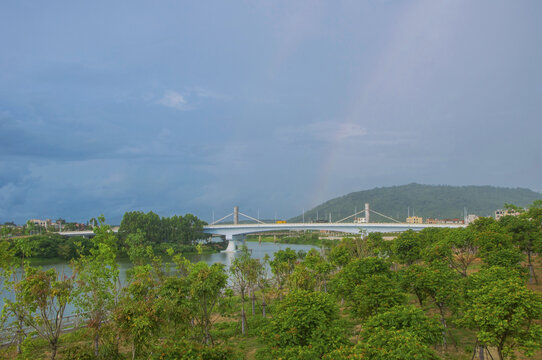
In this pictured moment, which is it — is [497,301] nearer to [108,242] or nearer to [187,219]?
[108,242]

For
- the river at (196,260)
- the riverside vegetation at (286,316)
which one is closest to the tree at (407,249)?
the river at (196,260)

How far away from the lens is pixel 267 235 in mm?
89812

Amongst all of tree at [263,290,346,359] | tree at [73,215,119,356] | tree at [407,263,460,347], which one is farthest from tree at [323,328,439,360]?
tree at [73,215,119,356]

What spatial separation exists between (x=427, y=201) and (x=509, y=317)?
139 m

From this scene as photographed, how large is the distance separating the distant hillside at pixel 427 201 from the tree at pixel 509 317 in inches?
4213

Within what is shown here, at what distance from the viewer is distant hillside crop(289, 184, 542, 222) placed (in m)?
124

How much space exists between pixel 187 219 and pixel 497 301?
48103mm

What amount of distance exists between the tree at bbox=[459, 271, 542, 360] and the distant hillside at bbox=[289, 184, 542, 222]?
351ft

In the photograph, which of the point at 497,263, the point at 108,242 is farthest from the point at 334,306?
the point at 497,263

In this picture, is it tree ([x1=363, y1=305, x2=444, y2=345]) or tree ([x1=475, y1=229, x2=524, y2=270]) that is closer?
tree ([x1=363, y1=305, x2=444, y2=345])

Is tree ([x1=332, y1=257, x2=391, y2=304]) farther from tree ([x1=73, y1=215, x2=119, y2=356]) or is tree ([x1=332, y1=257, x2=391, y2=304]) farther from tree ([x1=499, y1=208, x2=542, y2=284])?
tree ([x1=499, y1=208, x2=542, y2=284])

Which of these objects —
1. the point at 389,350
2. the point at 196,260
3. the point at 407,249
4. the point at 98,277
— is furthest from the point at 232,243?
the point at 389,350

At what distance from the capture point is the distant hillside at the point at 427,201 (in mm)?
123525

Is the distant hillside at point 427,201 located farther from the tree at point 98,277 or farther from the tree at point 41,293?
the tree at point 41,293
